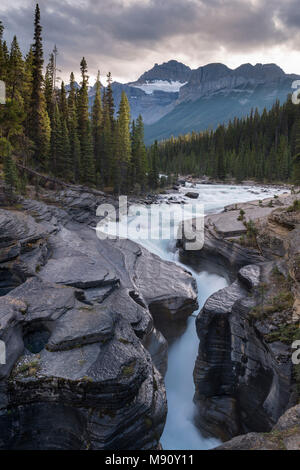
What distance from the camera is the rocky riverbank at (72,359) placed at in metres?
6.61

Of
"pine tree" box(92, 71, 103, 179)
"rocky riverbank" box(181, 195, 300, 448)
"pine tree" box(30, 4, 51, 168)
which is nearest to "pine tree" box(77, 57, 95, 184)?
"pine tree" box(92, 71, 103, 179)

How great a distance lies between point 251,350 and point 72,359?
656cm

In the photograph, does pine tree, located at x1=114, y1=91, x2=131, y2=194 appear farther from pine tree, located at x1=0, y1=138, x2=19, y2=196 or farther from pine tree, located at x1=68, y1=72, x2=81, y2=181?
pine tree, located at x1=0, y1=138, x2=19, y2=196

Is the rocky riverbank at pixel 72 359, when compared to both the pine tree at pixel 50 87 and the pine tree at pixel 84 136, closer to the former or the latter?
the pine tree at pixel 84 136

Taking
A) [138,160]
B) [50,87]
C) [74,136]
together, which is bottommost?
[138,160]

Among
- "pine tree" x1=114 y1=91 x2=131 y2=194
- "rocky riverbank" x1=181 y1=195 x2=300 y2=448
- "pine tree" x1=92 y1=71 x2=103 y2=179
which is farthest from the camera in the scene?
"pine tree" x1=92 y1=71 x2=103 y2=179

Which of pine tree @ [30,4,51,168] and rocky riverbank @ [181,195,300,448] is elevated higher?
pine tree @ [30,4,51,168]

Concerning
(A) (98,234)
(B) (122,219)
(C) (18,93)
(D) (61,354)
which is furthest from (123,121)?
(D) (61,354)

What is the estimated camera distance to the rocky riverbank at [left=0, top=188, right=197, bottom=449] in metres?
6.61

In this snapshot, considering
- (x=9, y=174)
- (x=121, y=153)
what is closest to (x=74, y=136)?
(x=121, y=153)

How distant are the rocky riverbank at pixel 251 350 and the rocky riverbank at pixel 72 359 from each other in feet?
7.48

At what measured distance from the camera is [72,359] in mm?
7176

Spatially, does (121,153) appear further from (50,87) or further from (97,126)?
(50,87)

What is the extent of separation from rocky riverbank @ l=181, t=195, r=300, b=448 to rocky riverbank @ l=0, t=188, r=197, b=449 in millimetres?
2281
